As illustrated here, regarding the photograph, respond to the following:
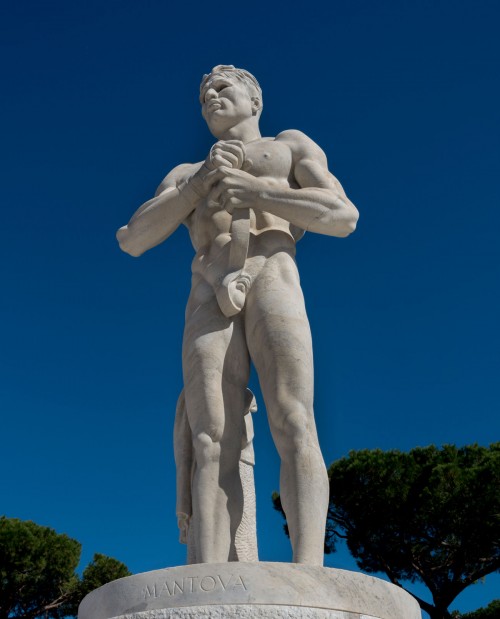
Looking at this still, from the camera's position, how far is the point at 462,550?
63.1ft

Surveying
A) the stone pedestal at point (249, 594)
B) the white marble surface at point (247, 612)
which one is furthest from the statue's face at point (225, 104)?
the white marble surface at point (247, 612)

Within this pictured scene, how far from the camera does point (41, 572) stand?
2194 cm

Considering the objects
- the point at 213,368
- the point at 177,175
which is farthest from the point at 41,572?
the point at 213,368

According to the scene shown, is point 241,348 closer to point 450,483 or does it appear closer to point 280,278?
point 280,278

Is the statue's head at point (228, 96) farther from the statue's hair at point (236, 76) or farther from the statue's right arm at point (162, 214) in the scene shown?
the statue's right arm at point (162, 214)

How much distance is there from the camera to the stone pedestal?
396cm

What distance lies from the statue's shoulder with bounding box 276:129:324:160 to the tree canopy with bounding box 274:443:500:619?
14.8 metres

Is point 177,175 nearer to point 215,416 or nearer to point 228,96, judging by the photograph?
point 228,96

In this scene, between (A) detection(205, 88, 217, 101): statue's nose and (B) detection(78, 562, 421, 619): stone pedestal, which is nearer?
(B) detection(78, 562, 421, 619): stone pedestal

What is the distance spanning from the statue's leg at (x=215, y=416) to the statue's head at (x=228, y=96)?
5.21 ft

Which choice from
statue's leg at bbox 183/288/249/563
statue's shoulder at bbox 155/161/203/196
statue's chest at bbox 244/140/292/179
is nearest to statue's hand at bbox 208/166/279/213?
statue's chest at bbox 244/140/292/179

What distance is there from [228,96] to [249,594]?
379 cm

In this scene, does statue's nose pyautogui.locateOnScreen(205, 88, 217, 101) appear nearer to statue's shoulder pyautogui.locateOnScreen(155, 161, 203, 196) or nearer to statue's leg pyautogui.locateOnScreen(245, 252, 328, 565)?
statue's shoulder pyautogui.locateOnScreen(155, 161, 203, 196)

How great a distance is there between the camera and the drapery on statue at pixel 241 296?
485 cm
